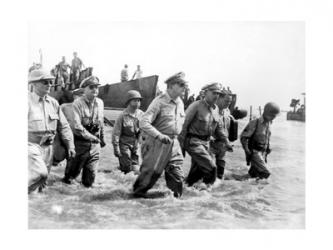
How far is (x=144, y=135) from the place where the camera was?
6426 millimetres

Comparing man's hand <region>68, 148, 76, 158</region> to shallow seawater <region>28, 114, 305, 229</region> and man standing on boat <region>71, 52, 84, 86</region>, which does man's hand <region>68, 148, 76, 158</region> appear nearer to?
shallow seawater <region>28, 114, 305, 229</region>

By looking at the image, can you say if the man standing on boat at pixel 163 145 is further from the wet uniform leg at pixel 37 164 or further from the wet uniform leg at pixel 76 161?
the wet uniform leg at pixel 37 164

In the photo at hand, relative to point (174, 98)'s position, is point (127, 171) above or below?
below

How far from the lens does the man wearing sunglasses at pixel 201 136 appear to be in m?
6.47

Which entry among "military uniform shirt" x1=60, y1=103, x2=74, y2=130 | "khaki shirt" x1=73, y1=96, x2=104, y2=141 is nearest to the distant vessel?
"khaki shirt" x1=73, y1=96, x2=104, y2=141

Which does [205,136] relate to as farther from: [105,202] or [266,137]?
[105,202]

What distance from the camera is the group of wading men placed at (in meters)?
6.27

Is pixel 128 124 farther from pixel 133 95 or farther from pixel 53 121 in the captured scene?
pixel 53 121

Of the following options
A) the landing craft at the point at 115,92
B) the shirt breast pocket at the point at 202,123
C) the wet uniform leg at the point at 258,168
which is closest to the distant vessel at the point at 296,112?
the wet uniform leg at the point at 258,168

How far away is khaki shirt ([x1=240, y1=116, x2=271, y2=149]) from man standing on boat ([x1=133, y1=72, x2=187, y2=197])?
2.78ft

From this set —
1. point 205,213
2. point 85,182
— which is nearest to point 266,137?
point 205,213

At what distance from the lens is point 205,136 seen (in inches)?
257

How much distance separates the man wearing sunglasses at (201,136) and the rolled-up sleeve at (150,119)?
383 mm

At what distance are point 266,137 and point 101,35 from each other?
236 cm
